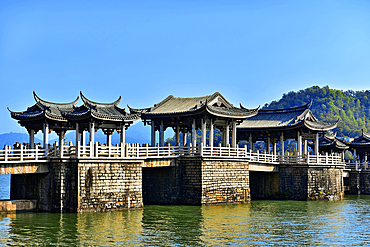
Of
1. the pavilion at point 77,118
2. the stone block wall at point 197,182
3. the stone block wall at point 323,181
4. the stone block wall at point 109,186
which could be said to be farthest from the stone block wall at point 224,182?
the stone block wall at point 323,181

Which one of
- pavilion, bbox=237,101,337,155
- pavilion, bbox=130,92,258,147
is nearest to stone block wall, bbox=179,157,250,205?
pavilion, bbox=130,92,258,147

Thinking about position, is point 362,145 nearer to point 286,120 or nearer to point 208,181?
point 286,120

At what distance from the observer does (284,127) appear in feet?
121

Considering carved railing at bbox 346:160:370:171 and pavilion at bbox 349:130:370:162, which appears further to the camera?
pavilion at bbox 349:130:370:162

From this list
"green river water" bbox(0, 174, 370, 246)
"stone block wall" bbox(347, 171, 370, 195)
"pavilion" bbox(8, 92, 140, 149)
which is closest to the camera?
"green river water" bbox(0, 174, 370, 246)

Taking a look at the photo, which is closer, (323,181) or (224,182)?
(224,182)

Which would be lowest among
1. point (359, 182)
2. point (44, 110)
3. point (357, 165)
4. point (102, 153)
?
point (359, 182)

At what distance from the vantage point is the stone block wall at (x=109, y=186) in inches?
969

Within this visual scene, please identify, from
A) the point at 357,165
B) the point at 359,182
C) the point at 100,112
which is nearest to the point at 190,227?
the point at 100,112

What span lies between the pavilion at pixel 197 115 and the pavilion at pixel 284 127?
4.00m

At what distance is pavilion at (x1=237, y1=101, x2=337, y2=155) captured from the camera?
1458 inches

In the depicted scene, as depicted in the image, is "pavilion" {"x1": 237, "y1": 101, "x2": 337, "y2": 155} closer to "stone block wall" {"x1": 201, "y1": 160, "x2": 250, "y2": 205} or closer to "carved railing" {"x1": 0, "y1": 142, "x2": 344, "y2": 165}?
"carved railing" {"x1": 0, "y1": 142, "x2": 344, "y2": 165}

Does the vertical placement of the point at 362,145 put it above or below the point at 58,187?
above

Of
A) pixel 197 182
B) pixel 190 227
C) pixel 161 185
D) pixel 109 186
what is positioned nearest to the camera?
pixel 190 227
